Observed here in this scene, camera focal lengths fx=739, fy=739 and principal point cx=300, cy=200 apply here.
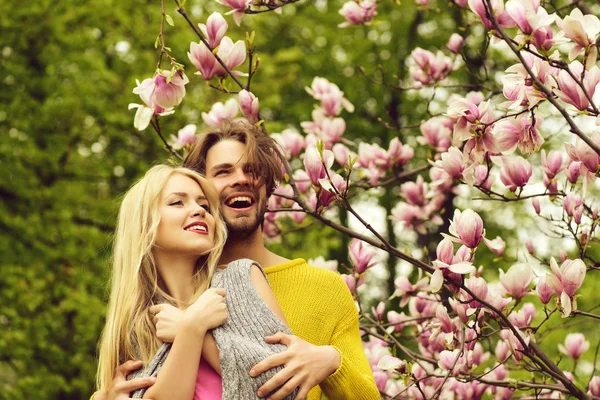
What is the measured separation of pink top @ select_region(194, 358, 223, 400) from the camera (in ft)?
7.59

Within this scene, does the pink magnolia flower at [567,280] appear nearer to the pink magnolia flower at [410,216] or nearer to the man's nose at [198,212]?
the man's nose at [198,212]

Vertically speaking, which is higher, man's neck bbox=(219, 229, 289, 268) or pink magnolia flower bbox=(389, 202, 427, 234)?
man's neck bbox=(219, 229, 289, 268)

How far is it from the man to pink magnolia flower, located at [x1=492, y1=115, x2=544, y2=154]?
90 centimetres

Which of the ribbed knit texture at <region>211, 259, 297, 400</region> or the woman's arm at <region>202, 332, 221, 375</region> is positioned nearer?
the ribbed knit texture at <region>211, 259, 297, 400</region>

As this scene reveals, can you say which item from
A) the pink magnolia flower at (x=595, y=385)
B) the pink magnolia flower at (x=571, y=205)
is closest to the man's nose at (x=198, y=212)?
the pink magnolia flower at (x=571, y=205)

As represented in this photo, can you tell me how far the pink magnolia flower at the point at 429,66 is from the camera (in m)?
4.06

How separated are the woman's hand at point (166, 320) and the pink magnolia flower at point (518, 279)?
3.88ft

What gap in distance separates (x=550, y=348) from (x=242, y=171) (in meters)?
11.3

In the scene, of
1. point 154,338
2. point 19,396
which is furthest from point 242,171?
point 19,396

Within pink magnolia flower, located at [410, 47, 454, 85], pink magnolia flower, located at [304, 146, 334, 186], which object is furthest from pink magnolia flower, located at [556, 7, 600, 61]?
pink magnolia flower, located at [410, 47, 454, 85]

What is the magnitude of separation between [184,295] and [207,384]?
42 centimetres

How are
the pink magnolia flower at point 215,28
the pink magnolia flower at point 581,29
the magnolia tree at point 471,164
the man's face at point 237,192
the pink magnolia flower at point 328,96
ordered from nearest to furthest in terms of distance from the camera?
the pink magnolia flower at point 581,29
the magnolia tree at point 471,164
the pink magnolia flower at point 215,28
the man's face at point 237,192
the pink magnolia flower at point 328,96

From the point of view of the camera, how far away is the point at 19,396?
7.50m

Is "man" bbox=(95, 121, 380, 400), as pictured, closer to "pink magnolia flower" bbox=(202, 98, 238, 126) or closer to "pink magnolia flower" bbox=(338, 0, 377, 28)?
"pink magnolia flower" bbox=(202, 98, 238, 126)
